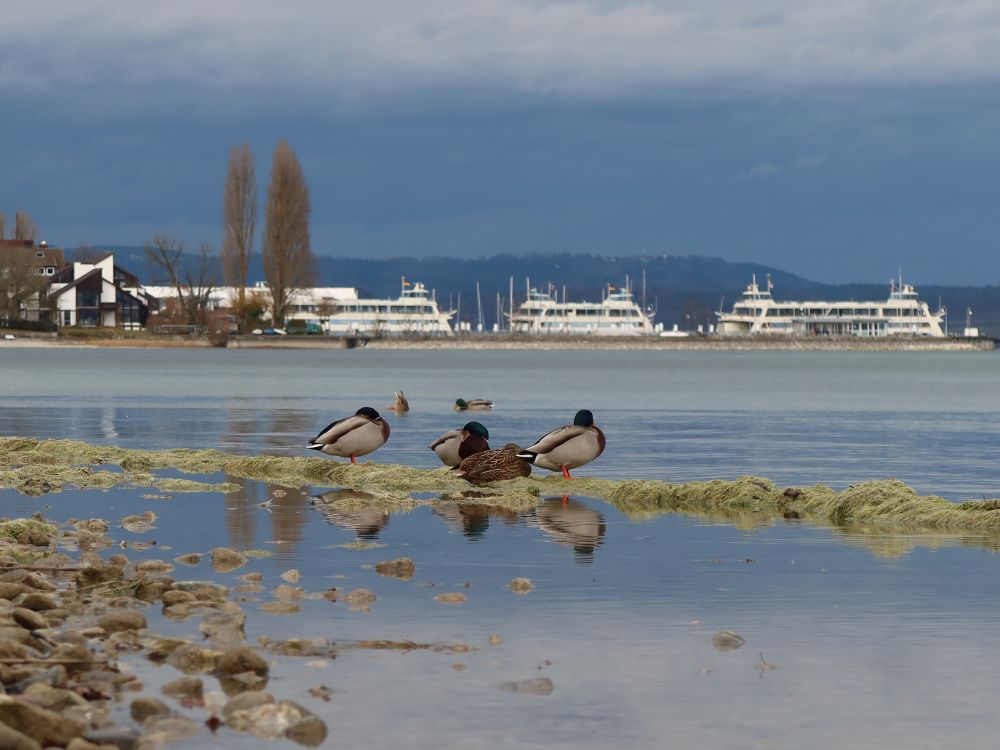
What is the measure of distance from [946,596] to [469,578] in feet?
11.8

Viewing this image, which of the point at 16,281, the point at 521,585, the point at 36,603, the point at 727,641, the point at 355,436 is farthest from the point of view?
the point at 16,281

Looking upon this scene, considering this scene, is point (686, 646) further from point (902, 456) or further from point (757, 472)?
point (902, 456)

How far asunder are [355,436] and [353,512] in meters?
4.93

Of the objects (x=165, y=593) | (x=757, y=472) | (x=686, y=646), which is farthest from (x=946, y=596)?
(x=757, y=472)

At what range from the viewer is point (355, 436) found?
22.4m

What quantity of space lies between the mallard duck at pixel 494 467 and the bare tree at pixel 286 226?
117m

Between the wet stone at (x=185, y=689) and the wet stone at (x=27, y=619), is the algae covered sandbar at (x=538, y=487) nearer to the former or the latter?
the wet stone at (x=27, y=619)

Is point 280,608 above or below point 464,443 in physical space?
below

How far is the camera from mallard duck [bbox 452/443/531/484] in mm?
20250

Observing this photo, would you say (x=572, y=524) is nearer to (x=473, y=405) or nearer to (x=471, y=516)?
(x=471, y=516)

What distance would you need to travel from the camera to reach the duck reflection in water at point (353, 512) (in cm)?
1597

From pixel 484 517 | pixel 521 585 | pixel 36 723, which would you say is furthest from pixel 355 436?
pixel 36 723

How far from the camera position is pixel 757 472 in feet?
82.6

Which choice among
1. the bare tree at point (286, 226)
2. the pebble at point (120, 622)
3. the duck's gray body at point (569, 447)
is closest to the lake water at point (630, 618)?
the pebble at point (120, 622)
